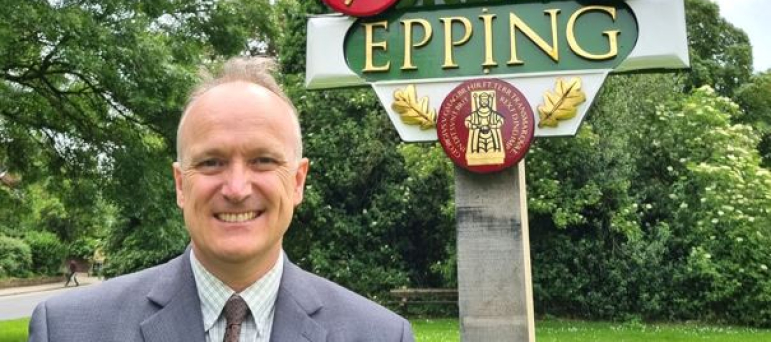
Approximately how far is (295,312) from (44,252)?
40089mm

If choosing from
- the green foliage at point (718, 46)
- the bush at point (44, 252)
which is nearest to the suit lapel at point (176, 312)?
the green foliage at point (718, 46)

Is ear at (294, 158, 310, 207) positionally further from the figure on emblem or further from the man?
the figure on emblem

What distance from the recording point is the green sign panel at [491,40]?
19.3 feet

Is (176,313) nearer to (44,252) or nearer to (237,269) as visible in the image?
Answer: (237,269)

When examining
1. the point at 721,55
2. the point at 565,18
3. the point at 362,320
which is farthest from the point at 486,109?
the point at 721,55

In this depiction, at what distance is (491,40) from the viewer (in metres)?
6.07

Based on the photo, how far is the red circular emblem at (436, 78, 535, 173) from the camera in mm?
5828

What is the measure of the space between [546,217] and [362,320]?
14835mm

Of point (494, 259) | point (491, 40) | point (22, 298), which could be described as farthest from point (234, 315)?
point (22, 298)

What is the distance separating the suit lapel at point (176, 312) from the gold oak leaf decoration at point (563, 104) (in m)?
4.54

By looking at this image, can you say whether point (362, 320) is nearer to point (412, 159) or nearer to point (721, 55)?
point (412, 159)

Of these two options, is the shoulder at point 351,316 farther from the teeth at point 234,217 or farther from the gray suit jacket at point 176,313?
the teeth at point 234,217

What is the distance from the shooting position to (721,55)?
2820cm

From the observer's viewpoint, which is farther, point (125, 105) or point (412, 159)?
point (412, 159)
